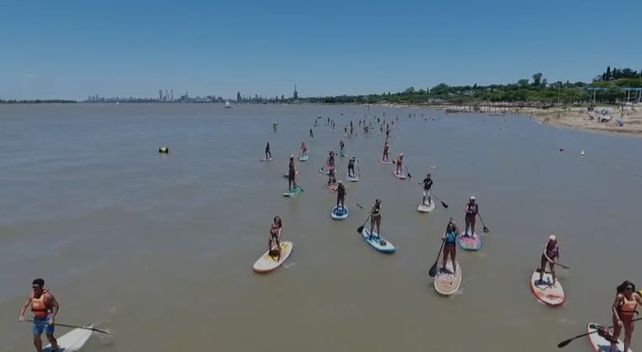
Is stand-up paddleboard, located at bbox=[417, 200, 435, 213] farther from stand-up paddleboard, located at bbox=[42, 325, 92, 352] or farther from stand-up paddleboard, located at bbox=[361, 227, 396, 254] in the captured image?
stand-up paddleboard, located at bbox=[42, 325, 92, 352]

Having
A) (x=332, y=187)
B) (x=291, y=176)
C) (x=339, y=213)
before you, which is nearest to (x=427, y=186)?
(x=339, y=213)

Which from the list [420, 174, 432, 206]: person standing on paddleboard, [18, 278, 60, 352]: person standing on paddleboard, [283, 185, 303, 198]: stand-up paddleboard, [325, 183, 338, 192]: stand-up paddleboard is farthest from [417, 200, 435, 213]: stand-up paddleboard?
[18, 278, 60, 352]: person standing on paddleboard

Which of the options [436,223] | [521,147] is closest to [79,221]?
[436,223]

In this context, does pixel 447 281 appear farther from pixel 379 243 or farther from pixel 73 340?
pixel 73 340

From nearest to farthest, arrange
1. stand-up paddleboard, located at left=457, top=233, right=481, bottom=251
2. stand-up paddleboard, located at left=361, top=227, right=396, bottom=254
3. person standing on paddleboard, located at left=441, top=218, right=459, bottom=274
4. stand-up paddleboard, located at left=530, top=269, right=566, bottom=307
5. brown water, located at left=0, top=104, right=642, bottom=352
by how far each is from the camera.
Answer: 1. brown water, located at left=0, top=104, right=642, bottom=352
2. stand-up paddleboard, located at left=530, top=269, right=566, bottom=307
3. person standing on paddleboard, located at left=441, top=218, right=459, bottom=274
4. stand-up paddleboard, located at left=361, top=227, right=396, bottom=254
5. stand-up paddleboard, located at left=457, top=233, right=481, bottom=251

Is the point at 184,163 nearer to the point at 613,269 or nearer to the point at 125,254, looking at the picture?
the point at 125,254
